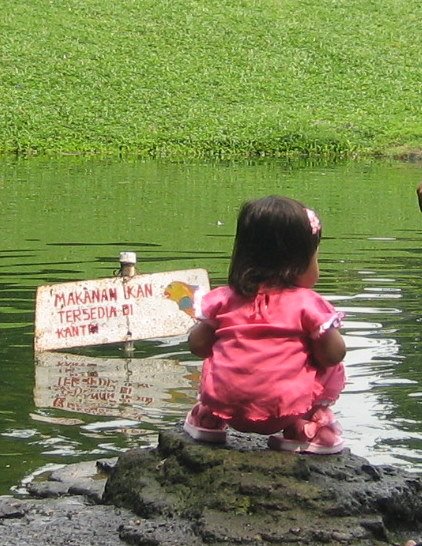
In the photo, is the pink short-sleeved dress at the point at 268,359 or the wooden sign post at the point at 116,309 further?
the wooden sign post at the point at 116,309

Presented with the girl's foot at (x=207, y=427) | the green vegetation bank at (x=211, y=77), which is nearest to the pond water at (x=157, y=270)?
the girl's foot at (x=207, y=427)

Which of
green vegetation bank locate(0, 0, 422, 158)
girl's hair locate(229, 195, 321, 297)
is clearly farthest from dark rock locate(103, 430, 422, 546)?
green vegetation bank locate(0, 0, 422, 158)

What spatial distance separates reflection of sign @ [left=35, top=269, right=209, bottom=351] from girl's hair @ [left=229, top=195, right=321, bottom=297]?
3258 millimetres

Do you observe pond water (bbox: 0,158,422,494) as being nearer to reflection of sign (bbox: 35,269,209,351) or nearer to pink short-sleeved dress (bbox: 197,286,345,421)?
reflection of sign (bbox: 35,269,209,351)

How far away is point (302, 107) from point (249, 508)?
27188mm

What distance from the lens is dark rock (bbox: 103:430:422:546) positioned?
4461 mm

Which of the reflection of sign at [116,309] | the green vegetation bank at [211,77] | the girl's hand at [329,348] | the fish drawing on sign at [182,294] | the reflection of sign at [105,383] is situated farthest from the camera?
the green vegetation bank at [211,77]

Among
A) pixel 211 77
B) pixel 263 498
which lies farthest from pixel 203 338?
pixel 211 77

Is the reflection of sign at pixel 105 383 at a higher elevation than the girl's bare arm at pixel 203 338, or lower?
lower

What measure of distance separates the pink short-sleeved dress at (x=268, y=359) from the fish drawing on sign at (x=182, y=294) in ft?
11.4

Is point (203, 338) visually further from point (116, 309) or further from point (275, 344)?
point (116, 309)

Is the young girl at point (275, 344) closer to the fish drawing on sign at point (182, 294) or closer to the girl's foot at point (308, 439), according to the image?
the girl's foot at point (308, 439)

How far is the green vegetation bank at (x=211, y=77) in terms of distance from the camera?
28203 millimetres

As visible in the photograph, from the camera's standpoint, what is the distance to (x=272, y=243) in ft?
16.1
